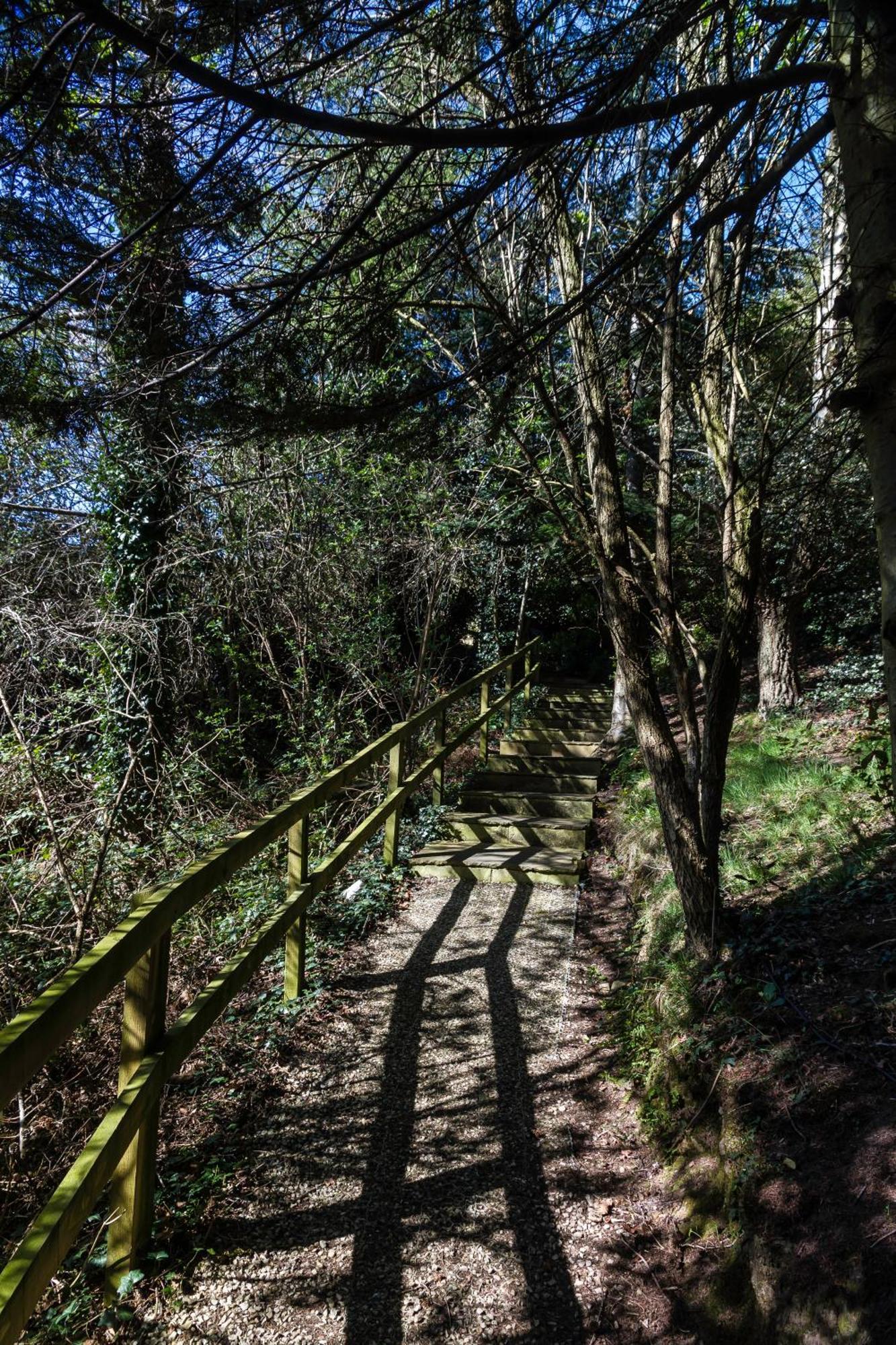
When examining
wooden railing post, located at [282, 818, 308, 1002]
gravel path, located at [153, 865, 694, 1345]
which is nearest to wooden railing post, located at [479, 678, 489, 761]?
gravel path, located at [153, 865, 694, 1345]

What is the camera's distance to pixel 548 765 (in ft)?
28.7

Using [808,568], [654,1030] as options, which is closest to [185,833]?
[654,1030]

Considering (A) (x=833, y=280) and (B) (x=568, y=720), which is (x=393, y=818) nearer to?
(A) (x=833, y=280)

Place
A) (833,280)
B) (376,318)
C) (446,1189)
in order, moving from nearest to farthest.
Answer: (376,318) → (446,1189) → (833,280)

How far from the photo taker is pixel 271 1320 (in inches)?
89.8

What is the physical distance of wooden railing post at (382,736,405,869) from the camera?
5.99 m

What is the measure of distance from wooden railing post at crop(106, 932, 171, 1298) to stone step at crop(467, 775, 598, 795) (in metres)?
5.71

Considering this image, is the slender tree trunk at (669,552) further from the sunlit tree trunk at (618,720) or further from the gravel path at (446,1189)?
the sunlit tree trunk at (618,720)

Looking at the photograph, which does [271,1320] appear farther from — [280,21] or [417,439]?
[280,21]

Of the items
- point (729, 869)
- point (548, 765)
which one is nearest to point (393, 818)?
point (729, 869)

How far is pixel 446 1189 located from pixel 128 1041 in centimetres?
128

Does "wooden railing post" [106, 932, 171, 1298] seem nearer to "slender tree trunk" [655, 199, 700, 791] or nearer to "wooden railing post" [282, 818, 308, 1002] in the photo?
"wooden railing post" [282, 818, 308, 1002]

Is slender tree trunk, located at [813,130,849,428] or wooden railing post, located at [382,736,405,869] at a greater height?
slender tree trunk, located at [813,130,849,428]

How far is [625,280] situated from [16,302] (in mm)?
2970
